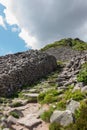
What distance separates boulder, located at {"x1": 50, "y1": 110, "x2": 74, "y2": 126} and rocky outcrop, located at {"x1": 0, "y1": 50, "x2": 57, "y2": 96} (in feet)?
27.5

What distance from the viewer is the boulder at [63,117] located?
1416 centimetres

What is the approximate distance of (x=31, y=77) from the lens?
26359 millimetres

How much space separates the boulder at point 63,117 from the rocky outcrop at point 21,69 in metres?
8.39

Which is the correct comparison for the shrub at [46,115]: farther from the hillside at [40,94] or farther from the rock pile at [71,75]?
the rock pile at [71,75]

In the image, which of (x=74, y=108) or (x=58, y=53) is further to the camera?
(x=58, y=53)

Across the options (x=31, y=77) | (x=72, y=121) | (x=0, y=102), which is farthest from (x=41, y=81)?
(x=72, y=121)

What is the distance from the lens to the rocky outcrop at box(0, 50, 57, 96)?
23.3 meters

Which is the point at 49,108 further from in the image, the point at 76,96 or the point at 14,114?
the point at 14,114

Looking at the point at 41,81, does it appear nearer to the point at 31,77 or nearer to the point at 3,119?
the point at 31,77

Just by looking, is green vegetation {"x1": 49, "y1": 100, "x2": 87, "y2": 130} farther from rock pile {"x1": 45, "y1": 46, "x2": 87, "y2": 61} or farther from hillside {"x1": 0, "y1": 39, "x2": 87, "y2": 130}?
rock pile {"x1": 45, "y1": 46, "x2": 87, "y2": 61}

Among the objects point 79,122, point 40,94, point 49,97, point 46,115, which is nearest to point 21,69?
point 40,94

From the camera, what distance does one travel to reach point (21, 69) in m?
25.2

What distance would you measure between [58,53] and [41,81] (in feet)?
63.0

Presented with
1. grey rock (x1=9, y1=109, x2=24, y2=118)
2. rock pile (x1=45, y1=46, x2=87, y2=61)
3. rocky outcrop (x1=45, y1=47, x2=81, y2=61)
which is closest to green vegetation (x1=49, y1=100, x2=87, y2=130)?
grey rock (x1=9, y1=109, x2=24, y2=118)
